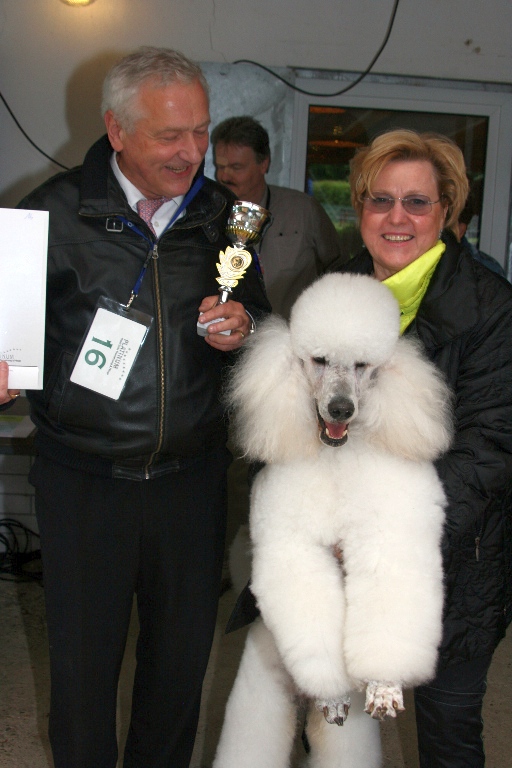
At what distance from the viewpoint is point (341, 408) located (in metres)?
1.33

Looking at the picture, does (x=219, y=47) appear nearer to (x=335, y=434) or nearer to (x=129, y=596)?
(x=335, y=434)

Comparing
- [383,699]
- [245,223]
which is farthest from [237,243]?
[383,699]

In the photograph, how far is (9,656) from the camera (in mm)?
2521

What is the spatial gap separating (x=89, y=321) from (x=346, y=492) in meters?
0.57

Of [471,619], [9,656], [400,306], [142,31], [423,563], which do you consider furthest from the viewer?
[142,31]

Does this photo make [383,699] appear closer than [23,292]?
Yes

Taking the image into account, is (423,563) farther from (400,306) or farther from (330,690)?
(400,306)

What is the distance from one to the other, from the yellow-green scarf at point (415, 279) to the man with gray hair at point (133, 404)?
0.30m

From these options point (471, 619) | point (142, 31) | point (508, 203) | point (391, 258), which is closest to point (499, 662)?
point (471, 619)

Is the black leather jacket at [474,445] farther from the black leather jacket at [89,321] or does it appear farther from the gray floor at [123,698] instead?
the gray floor at [123,698]

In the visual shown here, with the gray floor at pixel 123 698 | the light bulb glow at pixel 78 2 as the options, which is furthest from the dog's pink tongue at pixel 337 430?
the light bulb glow at pixel 78 2

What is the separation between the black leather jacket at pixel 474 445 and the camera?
1377 mm

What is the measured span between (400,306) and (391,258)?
10 centimetres

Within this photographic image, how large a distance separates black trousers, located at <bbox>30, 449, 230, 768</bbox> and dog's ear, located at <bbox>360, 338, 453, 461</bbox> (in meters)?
0.39
